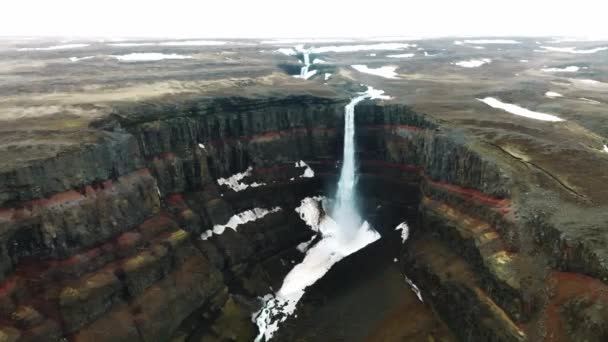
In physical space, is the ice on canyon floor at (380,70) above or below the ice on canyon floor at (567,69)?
above

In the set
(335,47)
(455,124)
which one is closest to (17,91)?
(455,124)

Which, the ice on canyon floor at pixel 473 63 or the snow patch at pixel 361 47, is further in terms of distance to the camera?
the snow patch at pixel 361 47

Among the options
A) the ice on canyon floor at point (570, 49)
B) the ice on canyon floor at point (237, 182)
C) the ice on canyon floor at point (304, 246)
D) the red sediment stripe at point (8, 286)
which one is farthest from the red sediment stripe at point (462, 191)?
the ice on canyon floor at point (570, 49)

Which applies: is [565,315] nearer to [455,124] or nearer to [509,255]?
[509,255]

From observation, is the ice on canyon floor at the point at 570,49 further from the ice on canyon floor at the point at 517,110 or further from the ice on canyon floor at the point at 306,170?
the ice on canyon floor at the point at 306,170

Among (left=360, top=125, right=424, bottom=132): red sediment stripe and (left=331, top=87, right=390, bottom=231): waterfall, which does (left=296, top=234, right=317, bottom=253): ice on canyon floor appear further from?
(left=360, top=125, right=424, bottom=132): red sediment stripe
